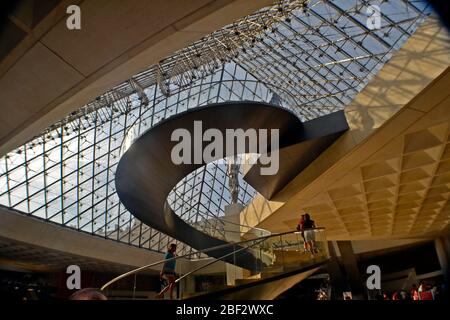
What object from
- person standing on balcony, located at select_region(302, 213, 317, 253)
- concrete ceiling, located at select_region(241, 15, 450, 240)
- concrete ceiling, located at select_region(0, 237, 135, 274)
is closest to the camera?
concrete ceiling, located at select_region(241, 15, 450, 240)

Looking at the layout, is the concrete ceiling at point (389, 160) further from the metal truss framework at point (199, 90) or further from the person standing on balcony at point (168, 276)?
the person standing on balcony at point (168, 276)

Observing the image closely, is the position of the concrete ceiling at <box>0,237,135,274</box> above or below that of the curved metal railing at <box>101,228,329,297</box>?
above

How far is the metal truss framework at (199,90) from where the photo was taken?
24.1 metres

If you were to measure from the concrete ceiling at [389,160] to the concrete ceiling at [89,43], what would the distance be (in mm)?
7625

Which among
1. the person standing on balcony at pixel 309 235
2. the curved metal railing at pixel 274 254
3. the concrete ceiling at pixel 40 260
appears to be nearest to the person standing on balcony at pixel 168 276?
the curved metal railing at pixel 274 254

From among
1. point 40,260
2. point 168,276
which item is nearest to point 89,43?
point 168,276

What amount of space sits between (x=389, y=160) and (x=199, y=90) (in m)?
25.3

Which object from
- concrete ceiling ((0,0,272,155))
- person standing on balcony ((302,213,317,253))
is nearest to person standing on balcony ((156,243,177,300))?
person standing on balcony ((302,213,317,253))

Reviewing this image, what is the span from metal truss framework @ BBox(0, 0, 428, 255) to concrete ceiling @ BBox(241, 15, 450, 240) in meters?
6.21

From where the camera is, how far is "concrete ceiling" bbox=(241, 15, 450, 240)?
10719 millimetres

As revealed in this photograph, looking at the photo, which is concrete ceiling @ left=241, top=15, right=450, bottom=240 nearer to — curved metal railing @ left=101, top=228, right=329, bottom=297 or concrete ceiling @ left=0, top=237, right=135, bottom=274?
curved metal railing @ left=101, top=228, right=329, bottom=297

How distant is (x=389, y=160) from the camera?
16.1 meters
